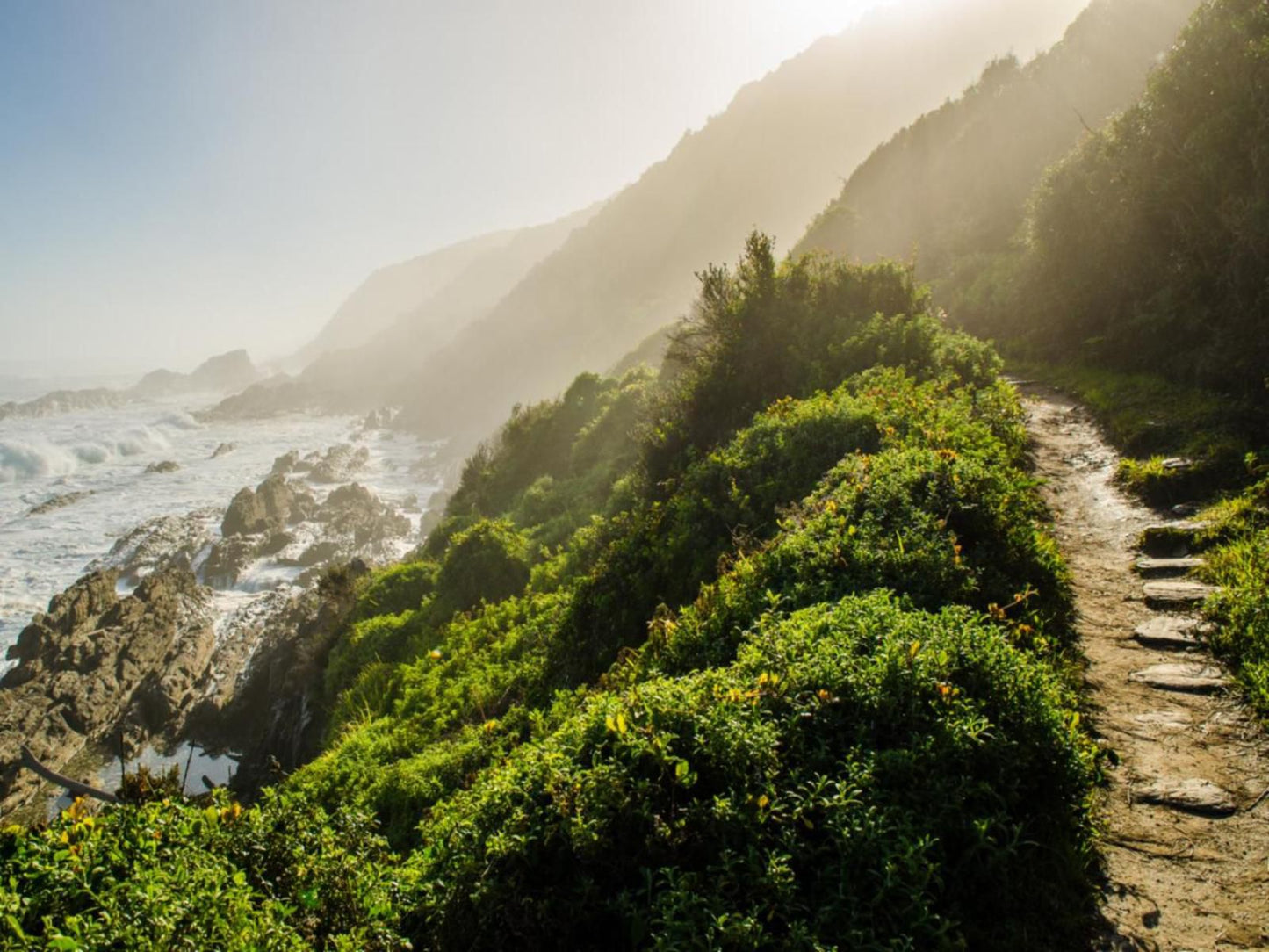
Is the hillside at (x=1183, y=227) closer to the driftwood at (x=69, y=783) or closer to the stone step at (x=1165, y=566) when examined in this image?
the stone step at (x=1165, y=566)

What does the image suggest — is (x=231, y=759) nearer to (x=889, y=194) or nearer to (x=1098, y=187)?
(x=1098, y=187)

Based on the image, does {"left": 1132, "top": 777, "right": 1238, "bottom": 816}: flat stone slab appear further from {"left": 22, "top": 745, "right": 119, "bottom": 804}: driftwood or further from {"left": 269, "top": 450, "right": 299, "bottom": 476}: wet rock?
{"left": 269, "top": 450, "right": 299, "bottom": 476}: wet rock

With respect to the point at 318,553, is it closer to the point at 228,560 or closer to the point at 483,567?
the point at 228,560

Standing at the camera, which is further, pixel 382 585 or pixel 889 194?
pixel 889 194

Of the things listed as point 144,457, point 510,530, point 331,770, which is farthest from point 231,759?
point 144,457

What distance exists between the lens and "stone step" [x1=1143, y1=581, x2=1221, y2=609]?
5.66 metres

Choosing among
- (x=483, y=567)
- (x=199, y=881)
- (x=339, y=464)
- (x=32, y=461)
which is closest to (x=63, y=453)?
(x=32, y=461)

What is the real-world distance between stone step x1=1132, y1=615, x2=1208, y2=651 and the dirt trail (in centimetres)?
2

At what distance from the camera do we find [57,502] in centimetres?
4888

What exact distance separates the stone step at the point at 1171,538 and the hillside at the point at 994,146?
1574cm

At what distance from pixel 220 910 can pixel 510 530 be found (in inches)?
556

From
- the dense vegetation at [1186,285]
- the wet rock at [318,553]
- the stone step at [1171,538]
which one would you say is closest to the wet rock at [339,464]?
the wet rock at [318,553]

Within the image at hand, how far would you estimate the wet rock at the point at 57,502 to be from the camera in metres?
47.2

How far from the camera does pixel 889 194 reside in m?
37.1
